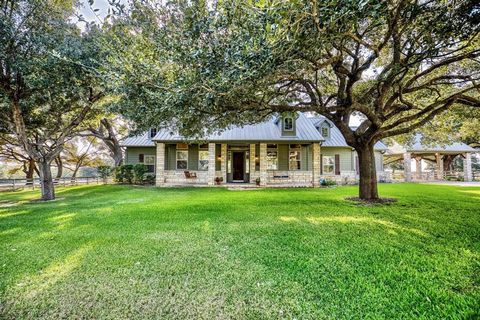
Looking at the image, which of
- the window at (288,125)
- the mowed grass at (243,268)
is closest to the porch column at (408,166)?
the window at (288,125)

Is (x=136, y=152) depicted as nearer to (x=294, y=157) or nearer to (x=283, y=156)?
(x=283, y=156)

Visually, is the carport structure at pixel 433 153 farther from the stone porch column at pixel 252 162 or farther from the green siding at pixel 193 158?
the green siding at pixel 193 158

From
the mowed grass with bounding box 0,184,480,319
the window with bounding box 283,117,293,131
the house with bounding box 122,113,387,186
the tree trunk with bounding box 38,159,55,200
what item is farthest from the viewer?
the window with bounding box 283,117,293,131

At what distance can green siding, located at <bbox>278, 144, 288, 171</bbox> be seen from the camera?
16516 millimetres

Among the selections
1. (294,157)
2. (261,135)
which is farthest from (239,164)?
(294,157)

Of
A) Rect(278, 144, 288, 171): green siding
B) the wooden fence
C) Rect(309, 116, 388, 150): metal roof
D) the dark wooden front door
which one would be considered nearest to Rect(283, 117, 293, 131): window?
Rect(278, 144, 288, 171): green siding

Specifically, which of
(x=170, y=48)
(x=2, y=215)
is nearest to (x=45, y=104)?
(x=2, y=215)

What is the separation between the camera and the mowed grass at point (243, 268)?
93.0 inches

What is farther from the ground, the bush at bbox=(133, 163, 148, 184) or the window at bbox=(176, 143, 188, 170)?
the window at bbox=(176, 143, 188, 170)

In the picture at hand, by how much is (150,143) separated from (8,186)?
10540mm

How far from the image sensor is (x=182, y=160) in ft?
55.0

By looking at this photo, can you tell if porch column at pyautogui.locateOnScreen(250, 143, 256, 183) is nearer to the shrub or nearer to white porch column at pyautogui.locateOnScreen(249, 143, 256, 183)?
white porch column at pyautogui.locateOnScreen(249, 143, 256, 183)

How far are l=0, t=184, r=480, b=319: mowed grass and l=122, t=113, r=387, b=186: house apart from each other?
9.44m

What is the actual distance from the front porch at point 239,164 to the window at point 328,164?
2923mm
